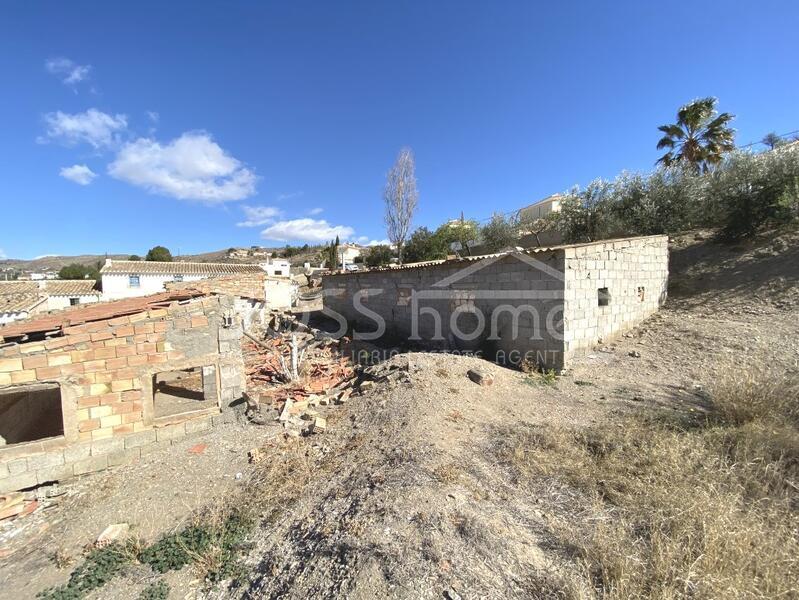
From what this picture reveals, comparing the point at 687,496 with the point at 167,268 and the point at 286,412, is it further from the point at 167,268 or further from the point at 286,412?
the point at 167,268

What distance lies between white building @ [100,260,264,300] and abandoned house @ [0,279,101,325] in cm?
154

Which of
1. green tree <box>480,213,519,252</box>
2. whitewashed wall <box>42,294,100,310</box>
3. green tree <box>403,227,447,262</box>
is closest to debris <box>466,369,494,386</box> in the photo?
green tree <box>480,213,519,252</box>

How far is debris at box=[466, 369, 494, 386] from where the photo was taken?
23.8ft

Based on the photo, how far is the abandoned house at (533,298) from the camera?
8.19 m

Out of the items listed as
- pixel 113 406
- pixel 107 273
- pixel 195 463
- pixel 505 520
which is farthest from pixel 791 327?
pixel 107 273

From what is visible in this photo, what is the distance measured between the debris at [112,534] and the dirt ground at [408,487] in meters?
0.13

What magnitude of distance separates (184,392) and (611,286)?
11251 mm

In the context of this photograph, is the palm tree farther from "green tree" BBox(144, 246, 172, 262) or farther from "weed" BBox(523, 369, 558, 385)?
"green tree" BBox(144, 246, 172, 262)

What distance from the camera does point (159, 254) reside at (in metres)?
50.3

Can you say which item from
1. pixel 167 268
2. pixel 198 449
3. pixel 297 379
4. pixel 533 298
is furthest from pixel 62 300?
pixel 533 298

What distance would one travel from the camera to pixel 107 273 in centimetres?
2966

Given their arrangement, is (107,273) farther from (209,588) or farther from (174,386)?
(209,588)

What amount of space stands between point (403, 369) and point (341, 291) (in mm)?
9706

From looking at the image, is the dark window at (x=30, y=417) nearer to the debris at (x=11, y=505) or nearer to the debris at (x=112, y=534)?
the debris at (x=11, y=505)
